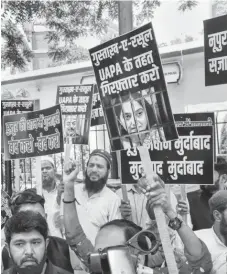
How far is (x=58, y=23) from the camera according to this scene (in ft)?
10.3

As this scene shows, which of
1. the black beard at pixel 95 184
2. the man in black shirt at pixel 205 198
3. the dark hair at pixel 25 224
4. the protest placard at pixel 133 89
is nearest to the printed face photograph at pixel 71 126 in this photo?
the black beard at pixel 95 184

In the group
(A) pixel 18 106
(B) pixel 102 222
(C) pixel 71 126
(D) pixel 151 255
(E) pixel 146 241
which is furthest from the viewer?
(A) pixel 18 106

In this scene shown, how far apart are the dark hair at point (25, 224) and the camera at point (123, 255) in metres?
0.49

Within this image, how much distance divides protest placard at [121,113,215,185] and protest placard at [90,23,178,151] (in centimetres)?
18

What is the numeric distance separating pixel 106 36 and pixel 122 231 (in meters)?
1.21

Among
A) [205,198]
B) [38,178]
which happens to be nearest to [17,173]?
[38,178]

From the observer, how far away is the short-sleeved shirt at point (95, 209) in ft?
9.43

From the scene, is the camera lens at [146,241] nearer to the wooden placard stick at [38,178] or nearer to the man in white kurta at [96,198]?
the man in white kurta at [96,198]

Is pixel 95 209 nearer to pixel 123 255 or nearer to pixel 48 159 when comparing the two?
pixel 48 159

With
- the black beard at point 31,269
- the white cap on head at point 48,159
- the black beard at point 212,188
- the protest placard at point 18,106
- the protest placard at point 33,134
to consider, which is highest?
the protest placard at point 18,106

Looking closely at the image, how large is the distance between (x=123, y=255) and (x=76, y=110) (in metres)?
1.33

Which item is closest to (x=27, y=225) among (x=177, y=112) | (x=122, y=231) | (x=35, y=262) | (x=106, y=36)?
(x=35, y=262)

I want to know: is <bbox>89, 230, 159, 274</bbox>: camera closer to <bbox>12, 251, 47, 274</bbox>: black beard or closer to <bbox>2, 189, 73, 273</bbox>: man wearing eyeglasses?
<bbox>12, 251, 47, 274</bbox>: black beard

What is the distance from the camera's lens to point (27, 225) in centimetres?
248
